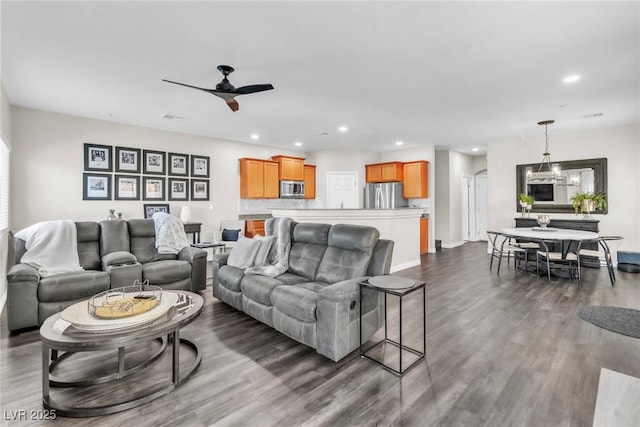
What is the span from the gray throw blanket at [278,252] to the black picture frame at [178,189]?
3364 mm

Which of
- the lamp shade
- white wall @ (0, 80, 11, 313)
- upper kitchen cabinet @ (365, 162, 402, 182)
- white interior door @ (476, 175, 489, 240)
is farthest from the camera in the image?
white interior door @ (476, 175, 489, 240)

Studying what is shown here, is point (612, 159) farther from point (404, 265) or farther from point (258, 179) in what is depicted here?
point (258, 179)

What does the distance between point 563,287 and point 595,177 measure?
2.98 meters

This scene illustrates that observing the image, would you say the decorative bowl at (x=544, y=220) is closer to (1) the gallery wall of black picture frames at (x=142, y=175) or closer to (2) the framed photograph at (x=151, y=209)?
(1) the gallery wall of black picture frames at (x=142, y=175)

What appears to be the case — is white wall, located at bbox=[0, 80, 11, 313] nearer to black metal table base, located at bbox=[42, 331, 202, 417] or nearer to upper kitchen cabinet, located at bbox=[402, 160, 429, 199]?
black metal table base, located at bbox=[42, 331, 202, 417]

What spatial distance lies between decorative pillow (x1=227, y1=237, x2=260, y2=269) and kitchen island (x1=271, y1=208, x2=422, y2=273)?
5.55 ft

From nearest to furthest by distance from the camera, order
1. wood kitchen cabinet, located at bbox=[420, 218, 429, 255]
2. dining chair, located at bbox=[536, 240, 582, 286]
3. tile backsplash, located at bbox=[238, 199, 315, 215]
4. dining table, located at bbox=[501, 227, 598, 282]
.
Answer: dining table, located at bbox=[501, 227, 598, 282] → dining chair, located at bbox=[536, 240, 582, 286] → tile backsplash, located at bbox=[238, 199, 315, 215] → wood kitchen cabinet, located at bbox=[420, 218, 429, 255]

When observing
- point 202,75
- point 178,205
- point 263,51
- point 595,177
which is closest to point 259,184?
point 178,205

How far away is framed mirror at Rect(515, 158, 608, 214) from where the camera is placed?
603 cm

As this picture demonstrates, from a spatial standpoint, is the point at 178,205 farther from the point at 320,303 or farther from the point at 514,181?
the point at 514,181

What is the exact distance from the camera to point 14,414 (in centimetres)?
184

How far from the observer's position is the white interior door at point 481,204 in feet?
32.1

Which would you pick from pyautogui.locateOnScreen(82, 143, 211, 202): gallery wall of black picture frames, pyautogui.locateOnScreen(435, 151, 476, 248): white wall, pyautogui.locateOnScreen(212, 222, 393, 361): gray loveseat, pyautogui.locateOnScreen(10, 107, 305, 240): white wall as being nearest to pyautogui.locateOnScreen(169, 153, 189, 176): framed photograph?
pyautogui.locateOnScreen(82, 143, 211, 202): gallery wall of black picture frames

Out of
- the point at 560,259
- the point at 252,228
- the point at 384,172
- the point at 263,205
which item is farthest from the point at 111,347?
the point at 384,172
